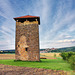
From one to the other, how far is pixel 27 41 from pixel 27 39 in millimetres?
399

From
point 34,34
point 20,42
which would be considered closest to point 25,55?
point 20,42

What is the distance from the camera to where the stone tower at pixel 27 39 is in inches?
684

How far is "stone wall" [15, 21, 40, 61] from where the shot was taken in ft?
57.0

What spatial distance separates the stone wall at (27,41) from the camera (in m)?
17.4

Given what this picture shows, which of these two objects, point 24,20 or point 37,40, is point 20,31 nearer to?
point 24,20

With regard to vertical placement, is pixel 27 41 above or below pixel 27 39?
below

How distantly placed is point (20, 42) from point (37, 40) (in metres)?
3.48

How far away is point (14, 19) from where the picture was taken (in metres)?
18.9

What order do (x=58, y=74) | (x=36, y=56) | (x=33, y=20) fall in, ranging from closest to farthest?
(x=58, y=74)
(x=36, y=56)
(x=33, y=20)

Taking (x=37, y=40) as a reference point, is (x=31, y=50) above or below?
below

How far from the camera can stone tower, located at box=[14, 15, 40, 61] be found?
57.0ft

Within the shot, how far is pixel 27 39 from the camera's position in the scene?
17.8 meters

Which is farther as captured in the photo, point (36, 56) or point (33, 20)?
point (33, 20)

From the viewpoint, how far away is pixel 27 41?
1777 centimetres
